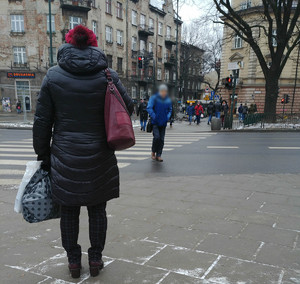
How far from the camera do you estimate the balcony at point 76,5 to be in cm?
3183

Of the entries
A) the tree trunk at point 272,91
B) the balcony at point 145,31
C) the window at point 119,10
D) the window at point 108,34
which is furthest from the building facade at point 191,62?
the tree trunk at point 272,91

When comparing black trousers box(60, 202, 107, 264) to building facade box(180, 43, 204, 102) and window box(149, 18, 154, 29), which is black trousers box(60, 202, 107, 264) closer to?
window box(149, 18, 154, 29)

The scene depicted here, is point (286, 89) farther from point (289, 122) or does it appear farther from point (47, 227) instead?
point (47, 227)

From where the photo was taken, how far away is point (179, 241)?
9.57 feet

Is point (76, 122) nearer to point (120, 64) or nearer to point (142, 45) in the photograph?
point (120, 64)

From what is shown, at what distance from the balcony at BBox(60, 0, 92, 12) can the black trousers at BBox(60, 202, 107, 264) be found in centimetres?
3401

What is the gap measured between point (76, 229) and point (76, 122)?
831 mm

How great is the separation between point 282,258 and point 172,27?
4631cm

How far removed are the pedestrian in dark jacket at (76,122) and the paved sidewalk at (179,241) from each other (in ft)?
2.26

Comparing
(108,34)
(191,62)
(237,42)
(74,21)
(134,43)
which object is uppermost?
(74,21)

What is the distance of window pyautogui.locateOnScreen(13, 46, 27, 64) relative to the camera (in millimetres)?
32344

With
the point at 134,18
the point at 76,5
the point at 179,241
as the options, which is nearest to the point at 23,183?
the point at 179,241

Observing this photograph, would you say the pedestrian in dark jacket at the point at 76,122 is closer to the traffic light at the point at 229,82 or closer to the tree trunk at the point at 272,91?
the traffic light at the point at 229,82

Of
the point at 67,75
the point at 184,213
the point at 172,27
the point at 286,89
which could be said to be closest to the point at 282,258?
the point at 184,213
